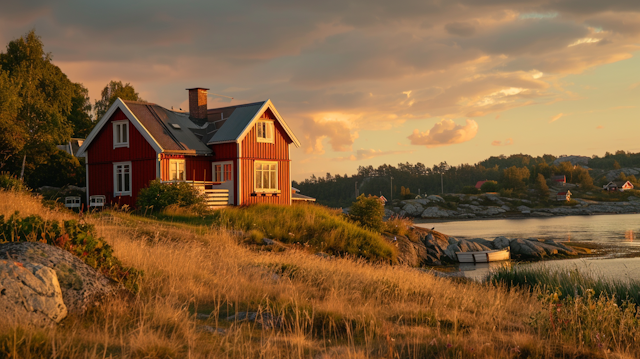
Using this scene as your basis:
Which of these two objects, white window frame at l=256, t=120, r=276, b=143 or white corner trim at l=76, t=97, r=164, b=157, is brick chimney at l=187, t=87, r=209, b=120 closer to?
white window frame at l=256, t=120, r=276, b=143

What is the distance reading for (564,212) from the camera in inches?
4380

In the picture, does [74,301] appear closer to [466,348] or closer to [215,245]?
[466,348]

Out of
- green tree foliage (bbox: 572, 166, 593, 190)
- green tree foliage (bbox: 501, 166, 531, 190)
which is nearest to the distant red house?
green tree foliage (bbox: 572, 166, 593, 190)

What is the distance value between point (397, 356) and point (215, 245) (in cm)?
1045

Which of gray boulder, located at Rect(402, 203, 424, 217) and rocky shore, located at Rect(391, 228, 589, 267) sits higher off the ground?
rocky shore, located at Rect(391, 228, 589, 267)

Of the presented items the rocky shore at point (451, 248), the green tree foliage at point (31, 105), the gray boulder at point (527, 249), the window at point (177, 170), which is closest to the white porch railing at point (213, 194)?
the window at point (177, 170)

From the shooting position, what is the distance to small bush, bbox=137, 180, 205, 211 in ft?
86.5

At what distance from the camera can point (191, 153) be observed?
3081 centimetres

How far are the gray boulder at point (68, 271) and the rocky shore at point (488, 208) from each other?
102 metres

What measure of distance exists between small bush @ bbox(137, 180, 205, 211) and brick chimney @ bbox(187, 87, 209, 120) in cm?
950

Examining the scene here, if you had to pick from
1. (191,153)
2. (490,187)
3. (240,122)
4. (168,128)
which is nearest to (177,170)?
(191,153)

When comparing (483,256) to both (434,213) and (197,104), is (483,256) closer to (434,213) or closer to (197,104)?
(197,104)

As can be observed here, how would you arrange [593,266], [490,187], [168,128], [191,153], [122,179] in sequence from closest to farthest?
[593,266], [191,153], [122,179], [168,128], [490,187]

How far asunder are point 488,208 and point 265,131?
93.5 m
